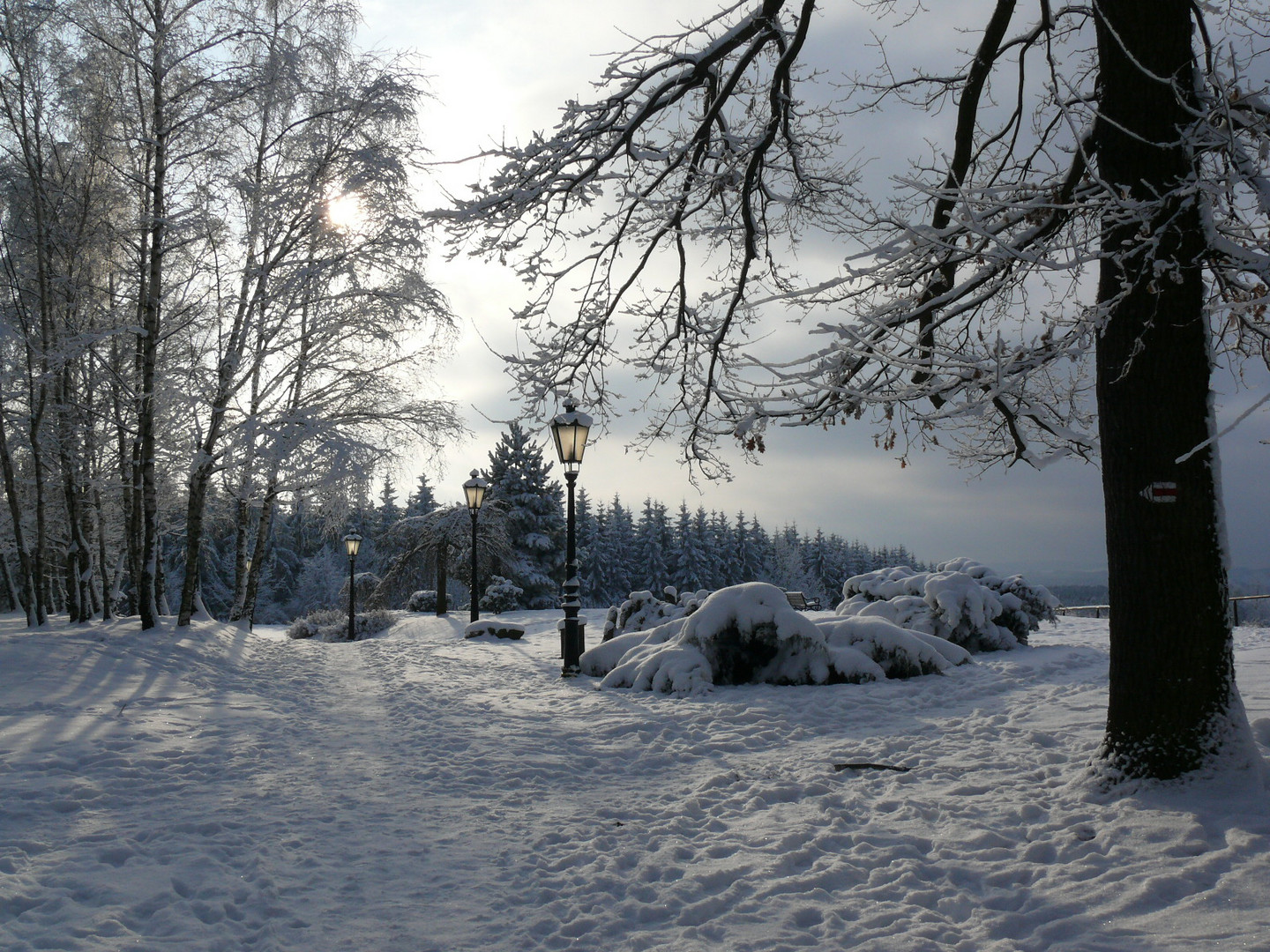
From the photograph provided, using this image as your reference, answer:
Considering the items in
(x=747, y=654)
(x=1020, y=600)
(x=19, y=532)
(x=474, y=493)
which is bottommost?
(x=747, y=654)

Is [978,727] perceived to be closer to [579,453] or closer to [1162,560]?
[1162,560]

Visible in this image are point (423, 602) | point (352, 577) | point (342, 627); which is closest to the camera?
point (352, 577)

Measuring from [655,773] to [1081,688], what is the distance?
15.7 ft

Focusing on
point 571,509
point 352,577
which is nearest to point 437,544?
point 352,577

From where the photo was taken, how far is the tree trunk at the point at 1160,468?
3.89 meters

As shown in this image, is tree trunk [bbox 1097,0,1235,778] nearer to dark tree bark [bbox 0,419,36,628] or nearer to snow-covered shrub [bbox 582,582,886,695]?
snow-covered shrub [bbox 582,582,886,695]

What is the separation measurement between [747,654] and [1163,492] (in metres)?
5.45

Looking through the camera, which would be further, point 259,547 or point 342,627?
point 342,627

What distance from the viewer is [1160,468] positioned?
3.96 m

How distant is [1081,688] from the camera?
7.32 m

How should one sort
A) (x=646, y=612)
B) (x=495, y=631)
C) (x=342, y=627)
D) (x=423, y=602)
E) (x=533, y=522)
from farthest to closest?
(x=533, y=522)
(x=423, y=602)
(x=342, y=627)
(x=495, y=631)
(x=646, y=612)

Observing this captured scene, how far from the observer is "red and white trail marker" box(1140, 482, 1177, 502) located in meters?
3.93

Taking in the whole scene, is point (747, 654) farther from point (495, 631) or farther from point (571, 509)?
point (495, 631)

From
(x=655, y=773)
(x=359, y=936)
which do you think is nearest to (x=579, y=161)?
(x=655, y=773)
